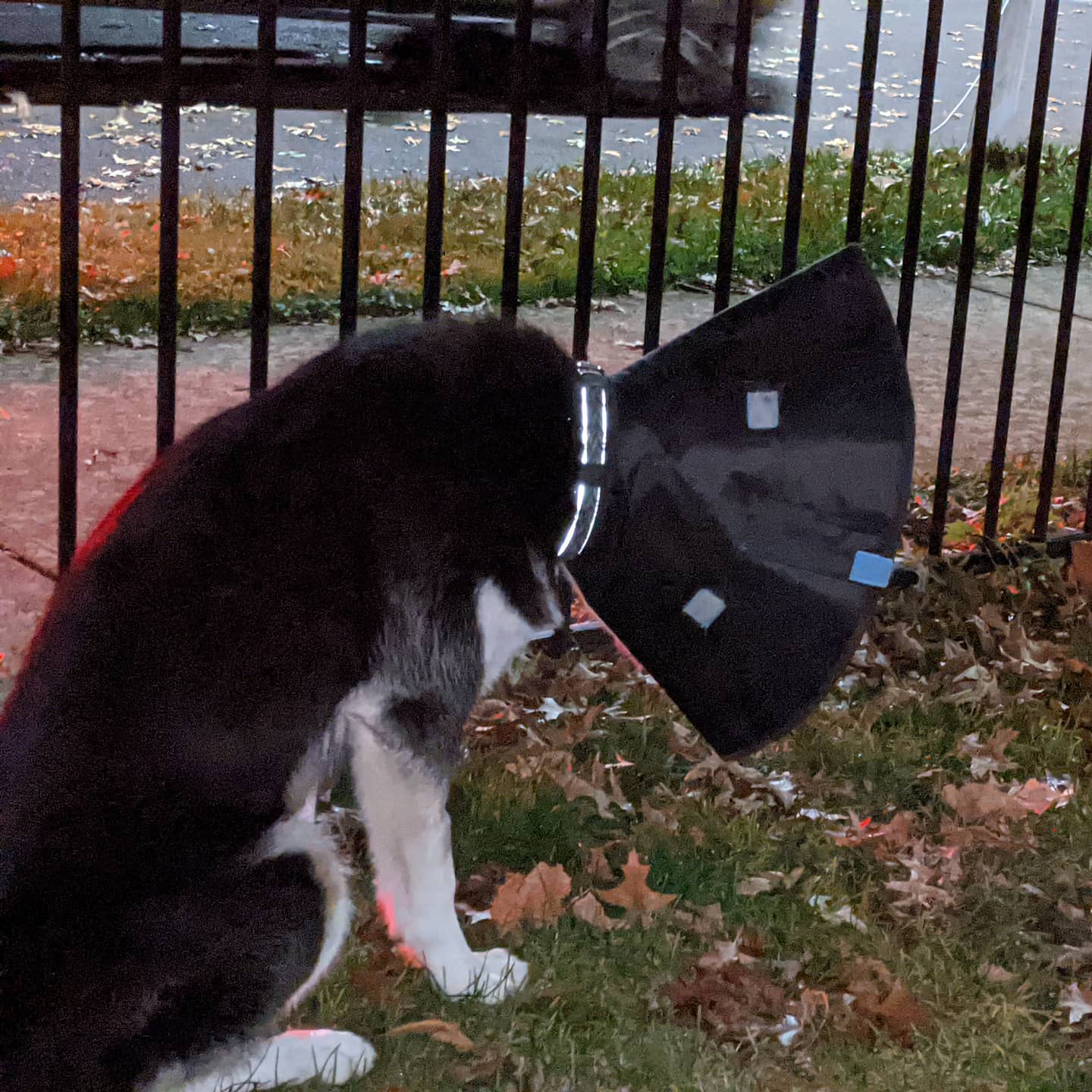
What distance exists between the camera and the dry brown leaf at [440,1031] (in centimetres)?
275

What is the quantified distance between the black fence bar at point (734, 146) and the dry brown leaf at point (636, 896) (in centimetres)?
172

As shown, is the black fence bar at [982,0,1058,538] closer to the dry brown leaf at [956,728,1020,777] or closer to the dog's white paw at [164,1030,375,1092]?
the dry brown leaf at [956,728,1020,777]

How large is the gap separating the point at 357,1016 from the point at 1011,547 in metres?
3.17

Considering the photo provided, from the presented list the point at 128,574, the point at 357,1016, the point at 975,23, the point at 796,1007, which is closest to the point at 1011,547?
the point at 796,1007

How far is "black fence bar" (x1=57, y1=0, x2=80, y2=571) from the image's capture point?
3410mm

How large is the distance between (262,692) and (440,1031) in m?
0.90

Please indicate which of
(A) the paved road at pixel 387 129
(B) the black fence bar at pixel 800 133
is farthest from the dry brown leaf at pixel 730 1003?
(A) the paved road at pixel 387 129

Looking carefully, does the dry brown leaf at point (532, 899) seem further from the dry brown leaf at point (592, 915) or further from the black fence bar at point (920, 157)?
the black fence bar at point (920, 157)

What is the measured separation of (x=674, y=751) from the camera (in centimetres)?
393

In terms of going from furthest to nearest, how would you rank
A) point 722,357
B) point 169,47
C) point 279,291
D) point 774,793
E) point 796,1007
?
1. point 279,291
2. point 774,793
3. point 169,47
4. point 796,1007
5. point 722,357

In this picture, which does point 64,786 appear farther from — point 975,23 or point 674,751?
point 975,23

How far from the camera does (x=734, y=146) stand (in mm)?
4145

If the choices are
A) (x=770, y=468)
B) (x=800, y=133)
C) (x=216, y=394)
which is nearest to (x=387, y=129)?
(x=216, y=394)

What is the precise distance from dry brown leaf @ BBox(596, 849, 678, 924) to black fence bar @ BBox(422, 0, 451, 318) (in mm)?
1584
